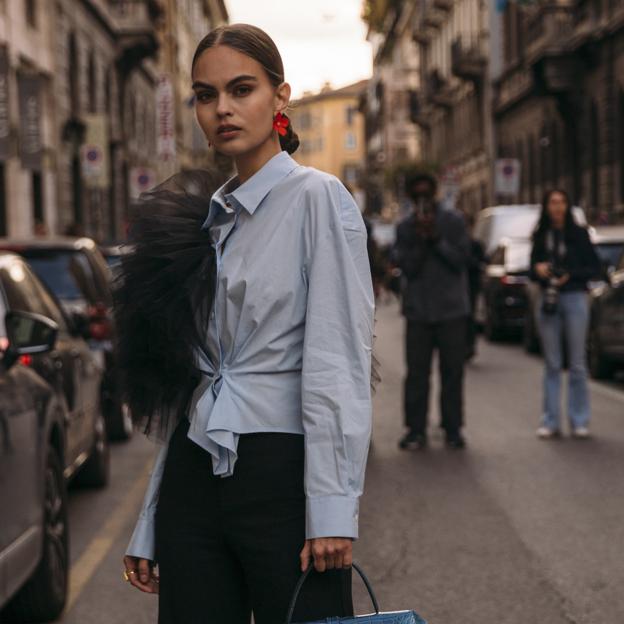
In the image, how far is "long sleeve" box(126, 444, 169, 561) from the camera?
10.0ft

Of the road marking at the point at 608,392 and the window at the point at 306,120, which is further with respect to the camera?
the window at the point at 306,120

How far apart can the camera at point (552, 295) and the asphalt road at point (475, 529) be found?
3.29 ft

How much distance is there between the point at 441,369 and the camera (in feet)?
34.3

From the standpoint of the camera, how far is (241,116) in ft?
9.66

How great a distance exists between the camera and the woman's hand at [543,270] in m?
11.0

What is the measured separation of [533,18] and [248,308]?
129 feet

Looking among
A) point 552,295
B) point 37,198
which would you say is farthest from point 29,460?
point 37,198

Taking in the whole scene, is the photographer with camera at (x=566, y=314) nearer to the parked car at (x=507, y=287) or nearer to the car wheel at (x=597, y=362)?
the car wheel at (x=597, y=362)

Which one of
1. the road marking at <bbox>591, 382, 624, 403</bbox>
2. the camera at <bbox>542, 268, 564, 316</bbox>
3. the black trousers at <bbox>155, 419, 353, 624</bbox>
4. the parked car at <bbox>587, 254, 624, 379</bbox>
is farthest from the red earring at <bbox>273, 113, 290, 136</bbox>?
the parked car at <bbox>587, 254, 624, 379</bbox>

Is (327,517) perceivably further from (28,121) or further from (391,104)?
(391,104)

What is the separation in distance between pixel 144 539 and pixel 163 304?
51 centimetres

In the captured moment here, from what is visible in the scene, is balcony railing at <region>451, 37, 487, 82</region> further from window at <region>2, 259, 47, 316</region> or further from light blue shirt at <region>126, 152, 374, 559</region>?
light blue shirt at <region>126, 152, 374, 559</region>

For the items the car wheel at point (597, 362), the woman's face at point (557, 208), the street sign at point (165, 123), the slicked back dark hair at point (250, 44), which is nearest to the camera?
the slicked back dark hair at point (250, 44)

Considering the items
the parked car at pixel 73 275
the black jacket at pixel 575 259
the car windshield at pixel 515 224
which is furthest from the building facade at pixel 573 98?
the parked car at pixel 73 275
